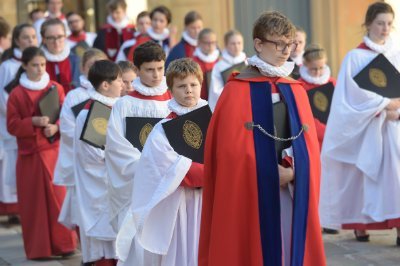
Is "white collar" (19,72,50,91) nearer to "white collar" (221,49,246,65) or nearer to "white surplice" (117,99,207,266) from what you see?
Result: "white surplice" (117,99,207,266)

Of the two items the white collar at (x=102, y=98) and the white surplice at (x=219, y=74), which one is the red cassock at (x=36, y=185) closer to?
the white collar at (x=102, y=98)

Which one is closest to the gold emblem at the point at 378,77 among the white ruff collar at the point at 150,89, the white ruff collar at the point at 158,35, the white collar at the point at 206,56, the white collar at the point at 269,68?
the white ruff collar at the point at 150,89

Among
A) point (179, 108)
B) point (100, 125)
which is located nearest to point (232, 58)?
point (100, 125)

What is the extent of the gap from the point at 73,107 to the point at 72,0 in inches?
Answer: 475

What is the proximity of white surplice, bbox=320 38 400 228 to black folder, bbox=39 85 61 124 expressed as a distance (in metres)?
2.38

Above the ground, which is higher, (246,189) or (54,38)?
(54,38)

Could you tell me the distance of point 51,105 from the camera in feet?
31.1

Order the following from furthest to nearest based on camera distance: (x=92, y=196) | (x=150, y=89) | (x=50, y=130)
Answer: (x=50, y=130) → (x=92, y=196) → (x=150, y=89)

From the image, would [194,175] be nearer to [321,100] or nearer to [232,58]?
[321,100]

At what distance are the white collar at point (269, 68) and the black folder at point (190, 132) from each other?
791 mm

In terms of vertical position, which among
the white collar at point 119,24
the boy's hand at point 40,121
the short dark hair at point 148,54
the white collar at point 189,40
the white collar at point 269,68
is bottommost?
the boy's hand at point 40,121

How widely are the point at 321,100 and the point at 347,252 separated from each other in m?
1.70

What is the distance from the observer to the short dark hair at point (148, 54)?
24.3ft

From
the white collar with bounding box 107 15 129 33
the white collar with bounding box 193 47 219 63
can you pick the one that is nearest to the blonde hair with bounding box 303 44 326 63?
the white collar with bounding box 193 47 219 63
